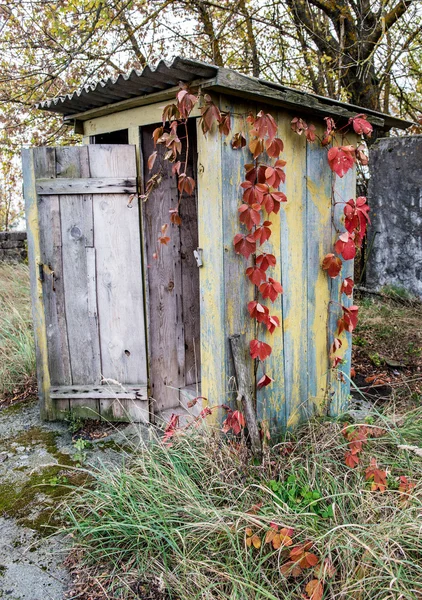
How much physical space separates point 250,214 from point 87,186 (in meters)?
1.40

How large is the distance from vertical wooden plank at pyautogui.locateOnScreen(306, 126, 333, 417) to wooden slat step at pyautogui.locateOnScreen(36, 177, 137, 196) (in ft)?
4.19

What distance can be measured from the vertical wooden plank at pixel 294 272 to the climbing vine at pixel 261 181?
0.10 m

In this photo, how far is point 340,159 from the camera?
10.7 ft

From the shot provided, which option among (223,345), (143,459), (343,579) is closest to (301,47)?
(223,345)

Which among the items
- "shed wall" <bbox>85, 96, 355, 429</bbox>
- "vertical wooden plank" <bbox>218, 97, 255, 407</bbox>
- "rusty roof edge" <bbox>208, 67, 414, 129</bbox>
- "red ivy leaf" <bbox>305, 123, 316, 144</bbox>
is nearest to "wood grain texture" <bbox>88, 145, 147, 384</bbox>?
"shed wall" <bbox>85, 96, 355, 429</bbox>

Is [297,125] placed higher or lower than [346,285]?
higher

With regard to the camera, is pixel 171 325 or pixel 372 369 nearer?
pixel 171 325

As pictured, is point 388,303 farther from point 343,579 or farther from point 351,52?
point 343,579

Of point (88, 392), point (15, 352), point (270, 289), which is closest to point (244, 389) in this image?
point (270, 289)

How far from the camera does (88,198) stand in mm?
3775

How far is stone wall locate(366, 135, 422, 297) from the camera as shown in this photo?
638 centimetres

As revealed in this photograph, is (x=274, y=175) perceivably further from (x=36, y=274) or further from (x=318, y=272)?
(x=36, y=274)

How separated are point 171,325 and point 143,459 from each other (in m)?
1.37

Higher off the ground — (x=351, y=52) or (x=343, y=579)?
(x=351, y=52)
